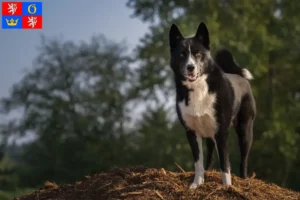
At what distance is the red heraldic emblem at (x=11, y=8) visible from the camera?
11719 millimetres

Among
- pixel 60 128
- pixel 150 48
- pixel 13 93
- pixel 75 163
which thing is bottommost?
pixel 75 163

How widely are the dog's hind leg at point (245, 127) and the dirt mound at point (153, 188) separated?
447mm

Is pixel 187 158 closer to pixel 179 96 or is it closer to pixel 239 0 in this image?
pixel 239 0

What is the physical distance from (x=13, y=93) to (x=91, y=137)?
446 cm

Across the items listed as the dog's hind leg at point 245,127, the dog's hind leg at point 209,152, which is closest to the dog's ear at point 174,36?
the dog's hind leg at point 245,127

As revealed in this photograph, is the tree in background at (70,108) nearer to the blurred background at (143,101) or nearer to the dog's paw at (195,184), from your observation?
the blurred background at (143,101)

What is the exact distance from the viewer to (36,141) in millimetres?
26062

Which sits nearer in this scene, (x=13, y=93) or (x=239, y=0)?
(x=239, y=0)

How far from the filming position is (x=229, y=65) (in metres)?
7.71

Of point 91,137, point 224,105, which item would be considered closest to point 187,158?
point 91,137

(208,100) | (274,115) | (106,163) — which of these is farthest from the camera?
(106,163)

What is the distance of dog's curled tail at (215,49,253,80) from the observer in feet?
25.0

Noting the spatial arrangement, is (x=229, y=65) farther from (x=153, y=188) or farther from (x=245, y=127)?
(x=153, y=188)

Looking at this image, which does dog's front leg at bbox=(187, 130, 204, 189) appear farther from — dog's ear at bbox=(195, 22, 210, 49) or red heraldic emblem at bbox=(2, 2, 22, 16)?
red heraldic emblem at bbox=(2, 2, 22, 16)
